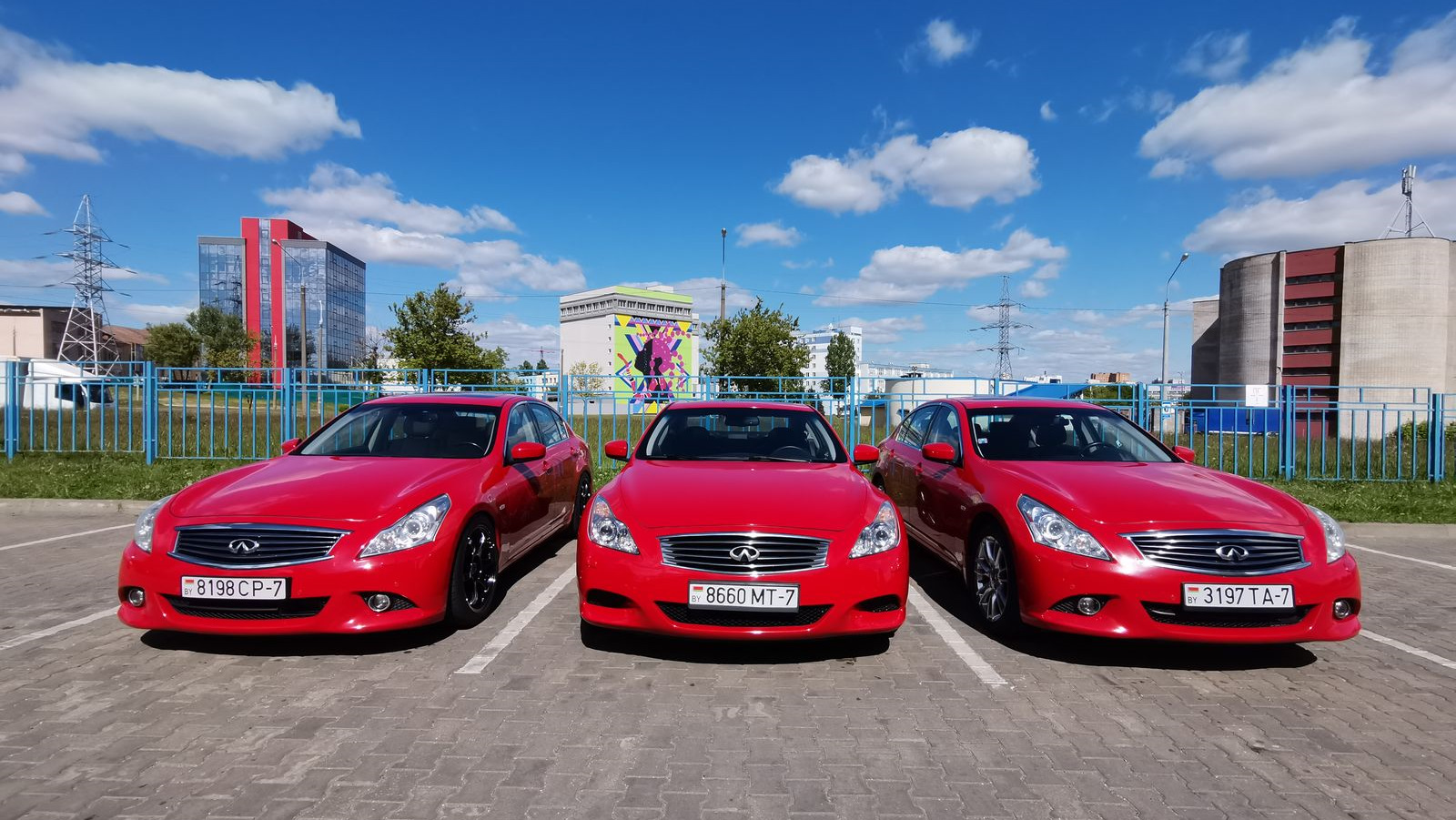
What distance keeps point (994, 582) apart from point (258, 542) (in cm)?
419

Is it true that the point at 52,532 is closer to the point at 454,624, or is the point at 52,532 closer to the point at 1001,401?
the point at 454,624

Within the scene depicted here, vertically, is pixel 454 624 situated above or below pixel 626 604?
below

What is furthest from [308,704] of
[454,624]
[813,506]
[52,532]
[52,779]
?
[52,532]

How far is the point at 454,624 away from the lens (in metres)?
4.54

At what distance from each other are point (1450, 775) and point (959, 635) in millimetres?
2193

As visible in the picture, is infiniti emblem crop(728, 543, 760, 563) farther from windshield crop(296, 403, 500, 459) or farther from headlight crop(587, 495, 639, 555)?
windshield crop(296, 403, 500, 459)

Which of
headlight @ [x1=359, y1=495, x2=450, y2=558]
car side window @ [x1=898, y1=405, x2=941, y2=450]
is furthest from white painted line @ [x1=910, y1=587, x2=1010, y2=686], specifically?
headlight @ [x1=359, y1=495, x2=450, y2=558]

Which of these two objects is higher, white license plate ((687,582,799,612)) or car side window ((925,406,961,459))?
car side window ((925,406,961,459))

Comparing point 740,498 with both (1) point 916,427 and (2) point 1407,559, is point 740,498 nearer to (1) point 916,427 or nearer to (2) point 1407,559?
(1) point 916,427

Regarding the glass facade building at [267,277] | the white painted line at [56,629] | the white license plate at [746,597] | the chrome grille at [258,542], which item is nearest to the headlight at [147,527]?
the chrome grille at [258,542]

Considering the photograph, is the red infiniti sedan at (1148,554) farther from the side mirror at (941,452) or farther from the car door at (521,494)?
the car door at (521,494)

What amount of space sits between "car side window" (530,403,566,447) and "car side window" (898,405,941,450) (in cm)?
334

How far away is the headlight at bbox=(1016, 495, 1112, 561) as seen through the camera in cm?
392

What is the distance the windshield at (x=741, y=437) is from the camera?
5145 mm
